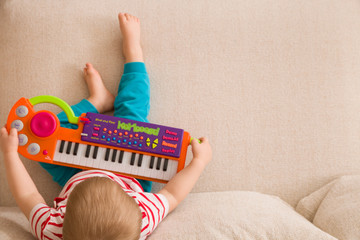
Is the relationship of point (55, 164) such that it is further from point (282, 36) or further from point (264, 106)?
point (282, 36)

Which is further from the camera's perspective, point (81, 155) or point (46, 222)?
point (81, 155)

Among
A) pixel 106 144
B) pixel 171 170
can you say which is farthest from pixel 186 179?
pixel 106 144

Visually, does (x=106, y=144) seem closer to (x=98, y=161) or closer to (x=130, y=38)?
(x=98, y=161)

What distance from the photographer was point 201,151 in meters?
1.17

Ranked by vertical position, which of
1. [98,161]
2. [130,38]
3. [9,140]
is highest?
[130,38]

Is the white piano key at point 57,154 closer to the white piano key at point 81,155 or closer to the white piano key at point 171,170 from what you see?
the white piano key at point 81,155

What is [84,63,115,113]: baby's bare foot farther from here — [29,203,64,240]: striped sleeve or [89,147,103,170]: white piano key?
[29,203,64,240]: striped sleeve

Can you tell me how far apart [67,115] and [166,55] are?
0.50 metres

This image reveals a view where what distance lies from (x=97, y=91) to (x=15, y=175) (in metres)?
0.43

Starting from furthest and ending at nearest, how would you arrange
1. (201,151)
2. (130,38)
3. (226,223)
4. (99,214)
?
(130,38)
(201,151)
(226,223)
(99,214)

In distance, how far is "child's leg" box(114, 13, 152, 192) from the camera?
4.00 ft

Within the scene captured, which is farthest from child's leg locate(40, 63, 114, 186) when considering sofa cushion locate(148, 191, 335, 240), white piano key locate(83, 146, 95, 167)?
sofa cushion locate(148, 191, 335, 240)

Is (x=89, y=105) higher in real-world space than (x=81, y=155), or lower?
→ higher

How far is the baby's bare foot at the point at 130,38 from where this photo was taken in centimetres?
128
